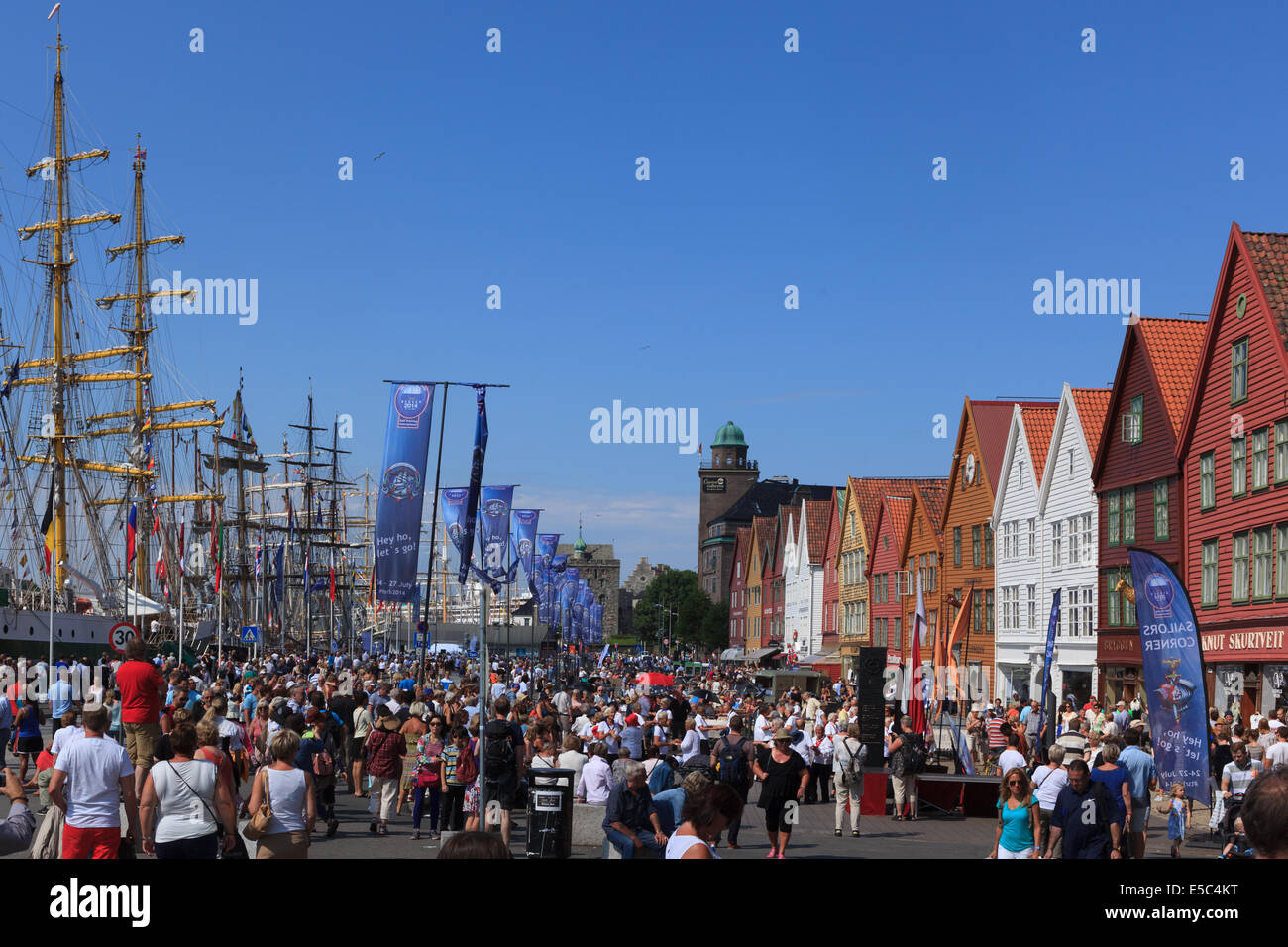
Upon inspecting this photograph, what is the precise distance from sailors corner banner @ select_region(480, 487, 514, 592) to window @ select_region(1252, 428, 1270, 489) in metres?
21.3

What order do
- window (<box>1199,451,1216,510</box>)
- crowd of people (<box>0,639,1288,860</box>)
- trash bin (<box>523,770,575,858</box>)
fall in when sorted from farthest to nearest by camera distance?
window (<box>1199,451,1216,510</box>), trash bin (<box>523,770,575,858</box>), crowd of people (<box>0,639,1288,860</box>)

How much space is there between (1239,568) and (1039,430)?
16943mm

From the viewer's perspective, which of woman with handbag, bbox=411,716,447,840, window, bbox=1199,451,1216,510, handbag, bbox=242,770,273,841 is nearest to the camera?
handbag, bbox=242,770,273,841

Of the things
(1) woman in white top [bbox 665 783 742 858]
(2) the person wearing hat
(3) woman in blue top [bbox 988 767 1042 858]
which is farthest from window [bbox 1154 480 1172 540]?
(1) woman in white top [bbox 665 783 742 858]

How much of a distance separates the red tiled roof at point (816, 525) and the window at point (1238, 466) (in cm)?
5426

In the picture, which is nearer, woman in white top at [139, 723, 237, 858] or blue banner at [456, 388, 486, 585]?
woman in white top at [139, 723, 237, 858]

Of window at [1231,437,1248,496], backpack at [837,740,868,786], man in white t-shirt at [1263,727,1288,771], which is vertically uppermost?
window at [1231,437,1248,496]

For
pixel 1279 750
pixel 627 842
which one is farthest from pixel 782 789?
pixel 1279 750

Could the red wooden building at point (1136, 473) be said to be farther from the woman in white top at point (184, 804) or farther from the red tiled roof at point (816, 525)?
the red tiled roof at point (816, 525)

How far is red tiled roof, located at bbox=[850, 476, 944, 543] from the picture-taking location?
7369 centimetres

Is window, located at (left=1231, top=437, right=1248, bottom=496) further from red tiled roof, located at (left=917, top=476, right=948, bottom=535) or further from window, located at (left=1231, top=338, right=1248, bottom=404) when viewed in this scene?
red tiled roof, located at (left=917, top=476, right=948, bottom=535)

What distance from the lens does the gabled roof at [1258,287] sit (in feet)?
104

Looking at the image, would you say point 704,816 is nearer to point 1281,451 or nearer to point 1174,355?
point 1281,451
